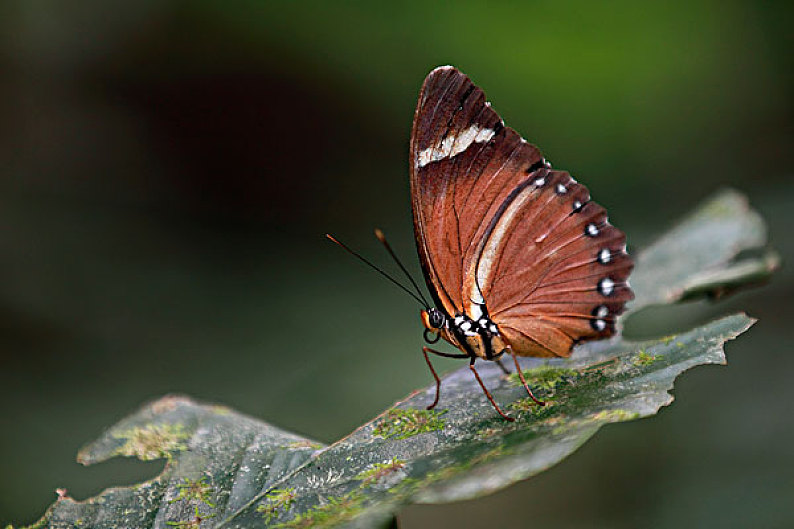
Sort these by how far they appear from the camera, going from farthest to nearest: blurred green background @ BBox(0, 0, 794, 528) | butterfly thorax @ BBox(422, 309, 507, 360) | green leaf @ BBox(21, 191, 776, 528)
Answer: blurred green background @ BBox(0, 0, 794, 528) < butterfly thorax @ BBox(422, 309, 507, 360) < green leaf @ BBox(21, 191, 776, 528)

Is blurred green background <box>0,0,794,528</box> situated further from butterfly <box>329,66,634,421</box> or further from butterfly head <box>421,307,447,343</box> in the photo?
butterfly head <box>421,307,447,343</box>

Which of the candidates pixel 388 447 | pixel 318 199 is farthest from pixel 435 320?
pixel 318 199

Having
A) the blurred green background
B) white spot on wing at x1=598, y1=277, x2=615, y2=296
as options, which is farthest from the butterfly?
the blurred green background

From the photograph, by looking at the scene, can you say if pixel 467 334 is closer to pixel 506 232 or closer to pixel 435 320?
pixel 435 320

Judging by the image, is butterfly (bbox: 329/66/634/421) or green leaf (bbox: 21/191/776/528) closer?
green leaf (bbox: 21/191/776/528)

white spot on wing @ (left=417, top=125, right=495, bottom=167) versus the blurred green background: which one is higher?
the blurred green background

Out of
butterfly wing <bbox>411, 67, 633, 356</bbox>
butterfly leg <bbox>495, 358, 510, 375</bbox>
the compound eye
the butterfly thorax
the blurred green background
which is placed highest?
the blurred green background

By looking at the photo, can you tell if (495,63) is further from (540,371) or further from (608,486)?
(540,371)
